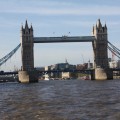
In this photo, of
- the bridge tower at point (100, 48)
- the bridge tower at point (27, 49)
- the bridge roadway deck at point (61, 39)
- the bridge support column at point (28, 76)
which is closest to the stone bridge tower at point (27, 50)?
the bridge tower at point (27, 49)

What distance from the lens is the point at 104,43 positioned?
7549 inches

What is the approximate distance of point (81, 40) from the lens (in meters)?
184

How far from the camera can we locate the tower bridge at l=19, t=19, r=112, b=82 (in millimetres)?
177250

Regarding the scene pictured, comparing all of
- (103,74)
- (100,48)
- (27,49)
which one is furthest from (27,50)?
(103,74)

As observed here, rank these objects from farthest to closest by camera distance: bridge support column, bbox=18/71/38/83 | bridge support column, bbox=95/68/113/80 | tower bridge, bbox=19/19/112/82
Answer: tower bridge, bbox=19/19/112/82, bridge support column, bbox=95/68/113/80, bridge support column, bbox=18/71/38/83

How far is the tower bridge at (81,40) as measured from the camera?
177250 millimetres

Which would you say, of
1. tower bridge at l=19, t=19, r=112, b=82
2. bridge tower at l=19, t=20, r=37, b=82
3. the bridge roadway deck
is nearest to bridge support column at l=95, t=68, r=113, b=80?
tower bridge at l=19, t=19, r=112, b=82

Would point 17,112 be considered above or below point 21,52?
below

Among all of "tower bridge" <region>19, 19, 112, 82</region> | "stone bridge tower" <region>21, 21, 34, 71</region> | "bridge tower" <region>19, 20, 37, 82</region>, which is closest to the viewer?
"tower bridge" <region>19, 19, 112, 82</region>

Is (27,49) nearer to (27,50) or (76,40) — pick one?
(27,50)

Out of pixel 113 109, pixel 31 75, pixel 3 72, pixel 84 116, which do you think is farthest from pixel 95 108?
pixel 3 72

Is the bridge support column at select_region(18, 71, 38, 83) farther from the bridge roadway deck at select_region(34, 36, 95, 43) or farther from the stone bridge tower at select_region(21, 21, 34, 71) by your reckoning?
the bridge roadway deck at select_region(34, 36, 95, 43)

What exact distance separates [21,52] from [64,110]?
466 feet

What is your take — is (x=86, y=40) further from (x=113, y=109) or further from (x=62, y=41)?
(x=113, y=109)
